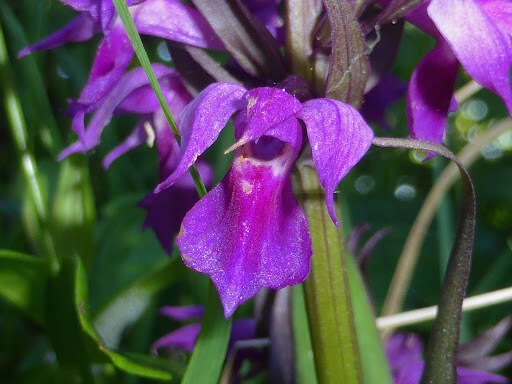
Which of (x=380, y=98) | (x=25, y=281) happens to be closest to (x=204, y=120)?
(x=380, y=98)

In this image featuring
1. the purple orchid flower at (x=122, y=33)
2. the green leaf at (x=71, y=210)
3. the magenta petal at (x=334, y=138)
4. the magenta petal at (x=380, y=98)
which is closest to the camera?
the magenta petal at (x=334, y=138)

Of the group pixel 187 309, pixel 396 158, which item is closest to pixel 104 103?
pixel 187 309

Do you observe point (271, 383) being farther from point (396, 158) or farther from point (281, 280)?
point (396, 158)

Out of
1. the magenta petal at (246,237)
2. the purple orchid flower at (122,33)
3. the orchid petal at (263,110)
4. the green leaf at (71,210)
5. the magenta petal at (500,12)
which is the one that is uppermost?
the purple orchid flower at (122,33)

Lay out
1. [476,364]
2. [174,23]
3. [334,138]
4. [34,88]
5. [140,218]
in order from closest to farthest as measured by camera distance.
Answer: [334,138] < [174,23] < [476,364] < [34,88] < [140,218]

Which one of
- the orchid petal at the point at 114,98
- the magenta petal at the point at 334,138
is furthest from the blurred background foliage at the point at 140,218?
the magenta petal at the point at 334,138

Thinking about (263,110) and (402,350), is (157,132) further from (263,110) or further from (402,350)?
(402,350)

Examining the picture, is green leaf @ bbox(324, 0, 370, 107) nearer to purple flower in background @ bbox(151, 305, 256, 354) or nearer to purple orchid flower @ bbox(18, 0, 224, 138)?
purple orchid flower @ bbox(18, 0, 224, 138)

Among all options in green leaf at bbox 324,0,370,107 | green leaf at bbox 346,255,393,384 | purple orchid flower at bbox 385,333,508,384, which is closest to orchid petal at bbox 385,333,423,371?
purple orchid flower at bbox 385,333,508,384

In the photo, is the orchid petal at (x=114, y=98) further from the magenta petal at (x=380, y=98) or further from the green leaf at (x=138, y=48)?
the magenta petal at (x=380, y=98)
